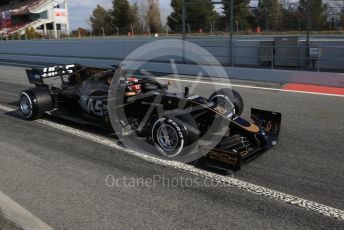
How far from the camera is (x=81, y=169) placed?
5270 millimetres

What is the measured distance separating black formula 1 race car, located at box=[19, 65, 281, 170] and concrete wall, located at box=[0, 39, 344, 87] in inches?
222

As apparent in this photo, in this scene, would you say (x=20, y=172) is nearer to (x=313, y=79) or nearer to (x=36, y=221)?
(x=36, y=221)

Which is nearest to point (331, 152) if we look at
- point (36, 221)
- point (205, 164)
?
point (205, 164)

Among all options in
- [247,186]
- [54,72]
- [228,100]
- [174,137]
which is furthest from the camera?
[54,72]

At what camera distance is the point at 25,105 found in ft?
25.7

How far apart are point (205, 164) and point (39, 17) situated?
229ft

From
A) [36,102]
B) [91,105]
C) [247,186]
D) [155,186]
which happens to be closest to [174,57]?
[36,102]

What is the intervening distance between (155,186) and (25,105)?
420cm

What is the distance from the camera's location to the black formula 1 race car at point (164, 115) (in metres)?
5.26

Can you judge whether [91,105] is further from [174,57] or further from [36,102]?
[174,57]

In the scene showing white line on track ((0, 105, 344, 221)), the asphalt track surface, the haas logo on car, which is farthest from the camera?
the haas logo on car

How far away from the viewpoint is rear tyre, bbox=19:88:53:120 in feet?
24.5

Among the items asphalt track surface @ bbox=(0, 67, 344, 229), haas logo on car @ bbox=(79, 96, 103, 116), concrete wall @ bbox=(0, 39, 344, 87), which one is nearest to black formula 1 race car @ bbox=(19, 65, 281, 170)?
haas logo on car @ bbox=(79, 96, 103, 116)

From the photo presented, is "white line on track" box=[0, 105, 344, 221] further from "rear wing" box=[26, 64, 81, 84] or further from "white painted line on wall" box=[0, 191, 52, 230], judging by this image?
"rear wing" box=[26, 64, 81, 84]
